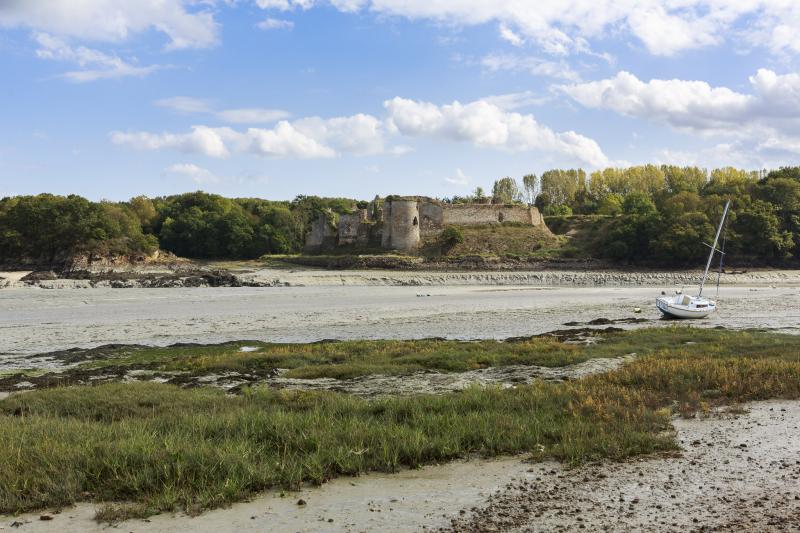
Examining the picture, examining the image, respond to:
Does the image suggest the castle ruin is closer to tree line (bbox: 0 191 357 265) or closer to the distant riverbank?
tree line (bbox: 0 191 357 265)

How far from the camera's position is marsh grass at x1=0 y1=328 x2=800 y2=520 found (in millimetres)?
6926

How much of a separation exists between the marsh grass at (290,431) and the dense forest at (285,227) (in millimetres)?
61262

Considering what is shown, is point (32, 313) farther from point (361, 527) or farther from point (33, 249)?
point (33, 249)

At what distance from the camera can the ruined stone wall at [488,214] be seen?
83812mm

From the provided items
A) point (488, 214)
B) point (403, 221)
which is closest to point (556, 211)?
point (488, 214)

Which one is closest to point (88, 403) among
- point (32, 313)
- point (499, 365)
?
point (499, 365)

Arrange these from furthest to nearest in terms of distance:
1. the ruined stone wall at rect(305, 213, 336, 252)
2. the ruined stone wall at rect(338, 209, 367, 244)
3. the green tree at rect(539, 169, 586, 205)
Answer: the green tree at rect(539, 169, 586, 205) < the ruined stone wall at rect(305, 213, 336, 252) < the ruined stone wall at rect(338, 209, 367, 244)

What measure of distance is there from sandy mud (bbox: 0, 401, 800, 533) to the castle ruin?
70.0m

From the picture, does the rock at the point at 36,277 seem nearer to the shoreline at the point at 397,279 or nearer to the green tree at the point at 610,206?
the shoreline at the point at 397,279

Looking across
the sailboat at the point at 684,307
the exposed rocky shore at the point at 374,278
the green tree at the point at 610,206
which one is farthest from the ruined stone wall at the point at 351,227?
the sailboat at the point at 684,307

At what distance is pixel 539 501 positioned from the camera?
21.8 feet

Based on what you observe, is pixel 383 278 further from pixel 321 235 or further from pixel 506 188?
pixel 506 188

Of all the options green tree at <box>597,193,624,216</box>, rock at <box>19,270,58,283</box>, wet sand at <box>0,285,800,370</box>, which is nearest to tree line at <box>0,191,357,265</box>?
rock at <box>19,270,58,283</box>

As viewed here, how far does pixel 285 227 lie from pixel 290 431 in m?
92.2
